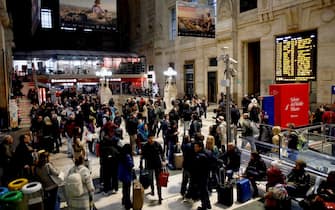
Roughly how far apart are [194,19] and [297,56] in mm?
5881

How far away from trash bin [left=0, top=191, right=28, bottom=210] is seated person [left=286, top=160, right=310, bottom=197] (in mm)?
4711

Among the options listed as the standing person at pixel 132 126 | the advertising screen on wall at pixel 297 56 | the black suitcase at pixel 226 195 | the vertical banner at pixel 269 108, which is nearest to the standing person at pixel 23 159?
the standing person at pixel 132 126

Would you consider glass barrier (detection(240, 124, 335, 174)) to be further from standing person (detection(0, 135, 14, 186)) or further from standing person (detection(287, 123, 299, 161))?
standing person (detection(0, 135, 14, 186))

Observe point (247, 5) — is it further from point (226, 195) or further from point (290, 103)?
point (226, 195)

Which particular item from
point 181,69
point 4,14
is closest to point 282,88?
point 4,14

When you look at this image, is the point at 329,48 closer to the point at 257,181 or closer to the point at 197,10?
the point at 197,10

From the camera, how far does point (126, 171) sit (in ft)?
18.2

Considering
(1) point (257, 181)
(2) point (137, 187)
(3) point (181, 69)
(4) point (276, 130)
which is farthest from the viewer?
(3) point (181, 69)

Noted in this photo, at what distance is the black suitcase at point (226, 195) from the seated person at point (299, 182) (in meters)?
1.12

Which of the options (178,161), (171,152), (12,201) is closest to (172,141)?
(171,152)

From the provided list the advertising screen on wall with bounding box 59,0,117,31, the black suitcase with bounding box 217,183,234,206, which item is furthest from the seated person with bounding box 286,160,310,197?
the advertising screen on wall with bounding box 59,0,117,31

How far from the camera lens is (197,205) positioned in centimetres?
591

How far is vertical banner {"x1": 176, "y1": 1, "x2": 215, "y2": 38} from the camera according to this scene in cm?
1469

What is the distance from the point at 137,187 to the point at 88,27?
27.6 meters
